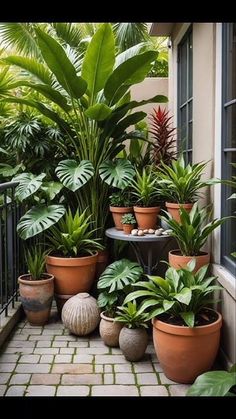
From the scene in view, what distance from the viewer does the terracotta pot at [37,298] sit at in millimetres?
3707

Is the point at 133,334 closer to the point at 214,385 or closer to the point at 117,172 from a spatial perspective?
the point at 214,385

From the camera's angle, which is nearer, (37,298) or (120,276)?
(120,276)

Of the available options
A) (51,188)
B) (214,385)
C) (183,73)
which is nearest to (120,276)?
(51,188)

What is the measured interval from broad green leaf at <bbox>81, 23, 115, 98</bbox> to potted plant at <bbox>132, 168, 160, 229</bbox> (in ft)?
3.07

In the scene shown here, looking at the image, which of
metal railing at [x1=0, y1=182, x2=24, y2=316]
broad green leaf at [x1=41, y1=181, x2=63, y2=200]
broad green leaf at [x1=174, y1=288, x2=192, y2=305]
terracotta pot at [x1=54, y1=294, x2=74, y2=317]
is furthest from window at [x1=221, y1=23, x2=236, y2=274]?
metal railing at [x1=0, y1=182, x2=24, y2=316]

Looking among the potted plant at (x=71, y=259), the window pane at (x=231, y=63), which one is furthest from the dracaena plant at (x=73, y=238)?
the window pane at (x=231, y=63)

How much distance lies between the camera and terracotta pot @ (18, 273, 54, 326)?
371 cm

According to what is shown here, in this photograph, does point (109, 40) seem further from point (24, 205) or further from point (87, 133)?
point (24, 205)

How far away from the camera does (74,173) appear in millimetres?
3928

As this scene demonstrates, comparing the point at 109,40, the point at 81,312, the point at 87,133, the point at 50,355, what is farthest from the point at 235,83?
the point at 50,355

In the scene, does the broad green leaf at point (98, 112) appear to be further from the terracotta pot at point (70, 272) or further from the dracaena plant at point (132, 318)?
the dracaena plant at point (132, 318)

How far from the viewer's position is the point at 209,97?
10.9ft

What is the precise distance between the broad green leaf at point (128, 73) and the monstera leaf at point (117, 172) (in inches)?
23.3

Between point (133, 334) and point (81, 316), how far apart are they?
0.58 m
